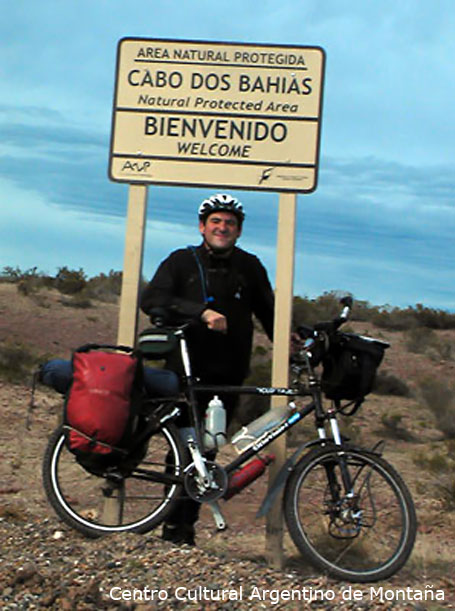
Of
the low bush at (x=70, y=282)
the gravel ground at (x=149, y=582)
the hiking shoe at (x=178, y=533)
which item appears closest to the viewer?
the gravel ground at (x=149, y=582)

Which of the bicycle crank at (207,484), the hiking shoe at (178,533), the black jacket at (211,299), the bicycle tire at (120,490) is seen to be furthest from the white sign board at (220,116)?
the hiking shoe at (178,533)

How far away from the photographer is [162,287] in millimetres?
5262

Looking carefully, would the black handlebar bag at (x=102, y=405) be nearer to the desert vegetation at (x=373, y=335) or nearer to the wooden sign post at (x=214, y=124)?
the wooden sign post at (x=214, y=124)

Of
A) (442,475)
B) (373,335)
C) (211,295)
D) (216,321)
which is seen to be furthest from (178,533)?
(373,335)

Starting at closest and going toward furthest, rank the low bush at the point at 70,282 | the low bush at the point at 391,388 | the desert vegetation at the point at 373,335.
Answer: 1. the desert vegetation at the point at 373,335
2. the low bush at the point at 391,388
3. the low bush at the point at 70,282

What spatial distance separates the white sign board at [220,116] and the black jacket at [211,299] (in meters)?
0.56

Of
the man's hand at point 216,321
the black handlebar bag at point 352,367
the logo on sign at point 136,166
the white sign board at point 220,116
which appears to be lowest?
the black handlebar bag at point 352,367

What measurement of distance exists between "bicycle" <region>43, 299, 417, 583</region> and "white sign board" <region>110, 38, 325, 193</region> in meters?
1.13

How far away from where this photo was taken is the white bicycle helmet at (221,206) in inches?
208

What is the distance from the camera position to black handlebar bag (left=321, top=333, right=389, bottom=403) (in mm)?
4887

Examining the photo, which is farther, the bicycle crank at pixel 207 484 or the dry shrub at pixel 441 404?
the dry shrub at pixel 441 404

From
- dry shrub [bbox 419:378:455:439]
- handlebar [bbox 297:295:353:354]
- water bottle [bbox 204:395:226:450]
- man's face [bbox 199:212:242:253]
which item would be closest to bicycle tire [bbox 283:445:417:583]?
water bottle [bbox 204:395:226:450]

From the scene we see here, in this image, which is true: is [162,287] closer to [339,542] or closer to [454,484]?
[339,542]

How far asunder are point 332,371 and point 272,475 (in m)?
0.83
